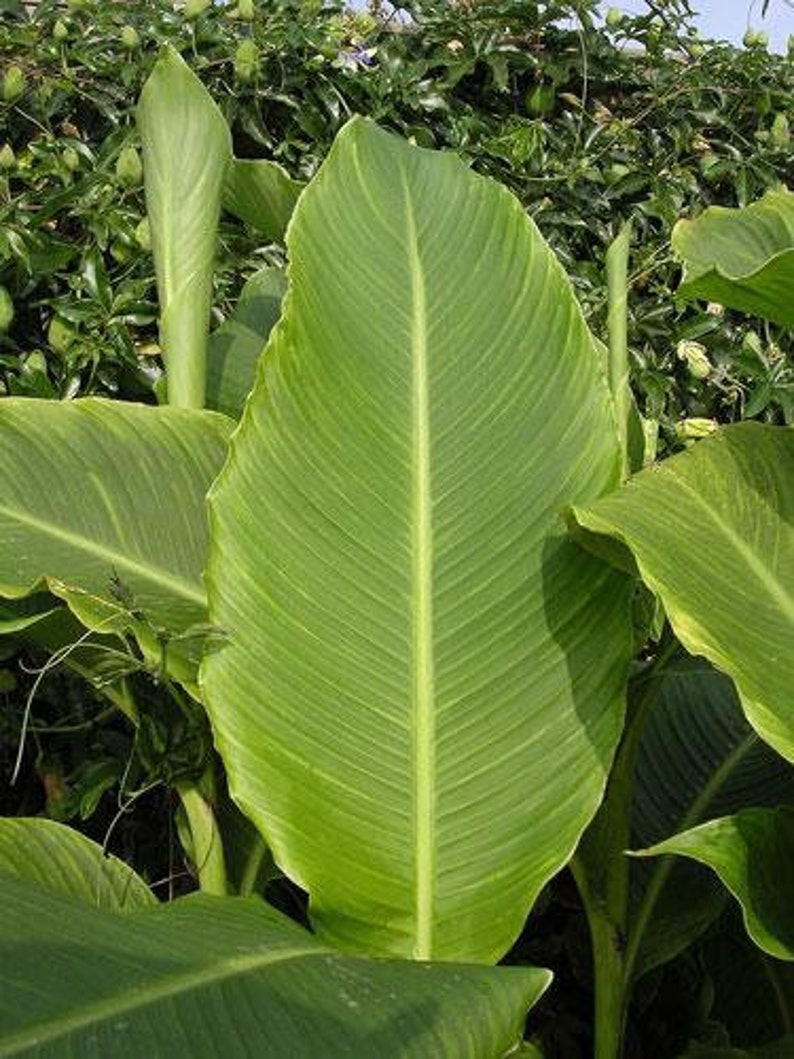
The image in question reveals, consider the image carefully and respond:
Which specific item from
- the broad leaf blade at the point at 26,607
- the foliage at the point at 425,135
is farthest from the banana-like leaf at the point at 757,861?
the foliage at the point at 425,135

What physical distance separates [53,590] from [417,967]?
1.37 feet

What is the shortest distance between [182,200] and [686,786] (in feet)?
2.50

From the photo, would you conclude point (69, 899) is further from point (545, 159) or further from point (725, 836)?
point (545, 159)

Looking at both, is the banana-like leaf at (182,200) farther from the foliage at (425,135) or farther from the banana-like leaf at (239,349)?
the foliage at (425,135)

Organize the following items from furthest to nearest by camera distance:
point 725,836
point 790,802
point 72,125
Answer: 1. point 72,125
2. point 790,802
3. point 725,836

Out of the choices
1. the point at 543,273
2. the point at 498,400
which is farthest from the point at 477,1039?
the point at 543,273

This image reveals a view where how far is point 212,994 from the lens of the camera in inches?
37.8

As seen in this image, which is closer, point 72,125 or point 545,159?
point 72,125

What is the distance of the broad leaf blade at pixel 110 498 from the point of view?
4.41 feet

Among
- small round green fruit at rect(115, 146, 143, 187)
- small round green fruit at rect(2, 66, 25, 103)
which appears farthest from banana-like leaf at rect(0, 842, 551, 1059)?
small round green fruit at rect(2, 66, 25, 103)

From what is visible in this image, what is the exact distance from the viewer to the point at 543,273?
1.36m

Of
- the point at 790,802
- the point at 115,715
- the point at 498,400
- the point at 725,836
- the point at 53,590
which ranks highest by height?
the point at 498,400

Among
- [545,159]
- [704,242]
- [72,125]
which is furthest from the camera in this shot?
[545,159]

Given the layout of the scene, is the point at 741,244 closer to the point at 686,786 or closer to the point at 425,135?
the point at 686,786
